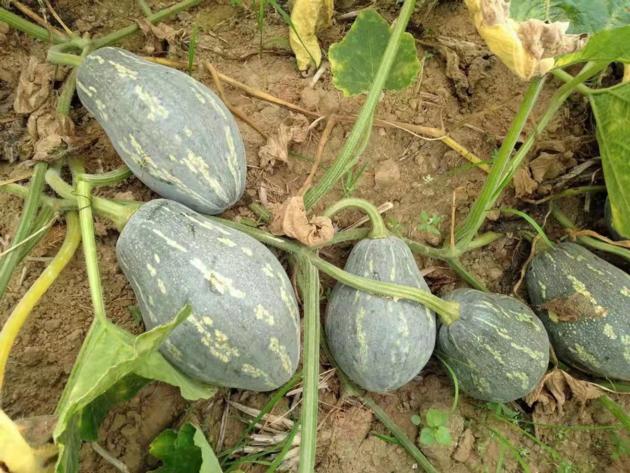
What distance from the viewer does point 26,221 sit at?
1.73 metres

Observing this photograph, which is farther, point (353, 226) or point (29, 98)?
point (353, 226)

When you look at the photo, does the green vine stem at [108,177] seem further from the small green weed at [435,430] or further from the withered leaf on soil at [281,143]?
the small green weed at [435,430]

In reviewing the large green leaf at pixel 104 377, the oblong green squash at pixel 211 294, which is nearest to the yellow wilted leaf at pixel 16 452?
the large green leaf at pixel 104 377

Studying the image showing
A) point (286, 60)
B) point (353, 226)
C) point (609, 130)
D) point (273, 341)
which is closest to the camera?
point (273, 341)

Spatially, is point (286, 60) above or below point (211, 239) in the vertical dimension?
above

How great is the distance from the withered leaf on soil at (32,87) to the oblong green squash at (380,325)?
113 cm

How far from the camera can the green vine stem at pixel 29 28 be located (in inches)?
73.4

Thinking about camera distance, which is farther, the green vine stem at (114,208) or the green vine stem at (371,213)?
the green vine stem at (371,213)

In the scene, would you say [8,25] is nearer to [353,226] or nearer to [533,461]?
[353,226]

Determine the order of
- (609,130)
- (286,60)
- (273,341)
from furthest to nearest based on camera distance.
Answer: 1. (286,60)
2. (609,130)
3. (273,341)

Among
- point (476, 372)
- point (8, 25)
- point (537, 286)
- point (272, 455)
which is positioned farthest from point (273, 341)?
point (8, 25)

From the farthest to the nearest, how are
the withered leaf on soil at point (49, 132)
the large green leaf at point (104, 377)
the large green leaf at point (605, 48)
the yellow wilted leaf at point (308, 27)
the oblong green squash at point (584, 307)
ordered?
1. the yellow wilted leaf at point (308, 27)
2. the oblong green squash at point (584, 307)
3. the withered leaf on soil at point (49, 132)
4. the large green leaf at point (605, 48)
5. the large green leaf at point (104, 377)

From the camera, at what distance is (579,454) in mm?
2088

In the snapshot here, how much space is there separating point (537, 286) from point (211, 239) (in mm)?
1169
